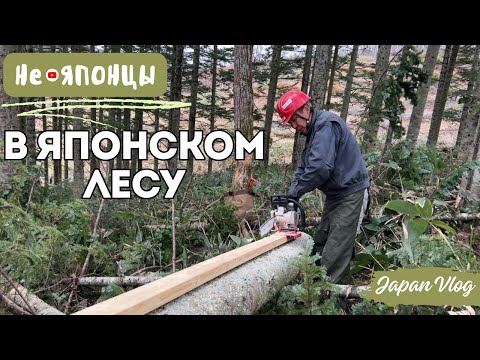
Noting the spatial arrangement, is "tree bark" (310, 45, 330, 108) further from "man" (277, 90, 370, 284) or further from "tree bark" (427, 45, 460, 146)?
"man" (277, 90, 370, 284)

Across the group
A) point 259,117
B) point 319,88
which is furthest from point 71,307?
point 259,117

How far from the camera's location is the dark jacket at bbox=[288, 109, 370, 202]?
3.37 m

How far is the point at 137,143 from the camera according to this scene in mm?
3578

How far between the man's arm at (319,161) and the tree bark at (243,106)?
2063mm

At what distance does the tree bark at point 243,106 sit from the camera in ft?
17.9

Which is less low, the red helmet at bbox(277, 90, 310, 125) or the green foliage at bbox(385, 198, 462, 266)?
the red helmet at bbox(277, 90, 310, 125)

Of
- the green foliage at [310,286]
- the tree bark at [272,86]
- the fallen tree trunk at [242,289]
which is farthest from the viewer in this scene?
the tree bark at [272,86]

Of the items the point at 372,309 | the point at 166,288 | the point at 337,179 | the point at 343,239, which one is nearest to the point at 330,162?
the point at 337,179

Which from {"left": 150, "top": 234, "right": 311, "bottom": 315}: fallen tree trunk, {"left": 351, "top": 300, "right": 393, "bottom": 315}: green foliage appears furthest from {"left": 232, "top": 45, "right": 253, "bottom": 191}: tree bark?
{"left": 351, "top": 300, "right": 393, "bottom": 315}: green foliage

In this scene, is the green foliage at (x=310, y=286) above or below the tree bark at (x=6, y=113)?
below

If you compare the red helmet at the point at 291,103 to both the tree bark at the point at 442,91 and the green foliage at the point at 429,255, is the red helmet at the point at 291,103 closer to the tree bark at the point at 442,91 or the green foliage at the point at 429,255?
the green foliage at the point at 429,255

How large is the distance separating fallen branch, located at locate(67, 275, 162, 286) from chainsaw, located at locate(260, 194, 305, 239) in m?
1.09

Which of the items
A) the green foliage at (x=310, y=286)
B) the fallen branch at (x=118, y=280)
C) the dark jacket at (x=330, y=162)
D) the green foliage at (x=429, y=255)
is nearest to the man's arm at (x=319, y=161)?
the dark jacket at (x=330, y=162)
